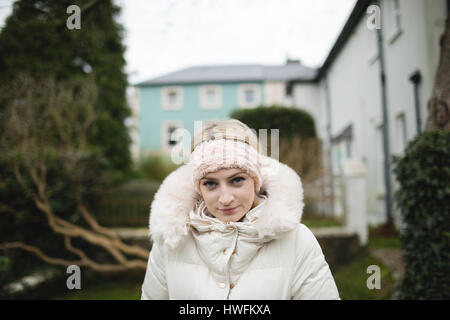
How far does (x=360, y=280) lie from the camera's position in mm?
4492

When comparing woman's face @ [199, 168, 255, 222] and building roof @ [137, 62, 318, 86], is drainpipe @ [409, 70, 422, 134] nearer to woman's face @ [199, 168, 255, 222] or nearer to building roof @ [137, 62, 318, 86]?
woman's face @ [199, 168, 255, 222]

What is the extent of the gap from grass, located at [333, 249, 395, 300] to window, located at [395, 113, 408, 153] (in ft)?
11.4

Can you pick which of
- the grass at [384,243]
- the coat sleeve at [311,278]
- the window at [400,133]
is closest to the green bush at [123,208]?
the grass at [384,243]

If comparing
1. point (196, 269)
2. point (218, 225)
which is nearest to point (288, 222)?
point (218, 225)

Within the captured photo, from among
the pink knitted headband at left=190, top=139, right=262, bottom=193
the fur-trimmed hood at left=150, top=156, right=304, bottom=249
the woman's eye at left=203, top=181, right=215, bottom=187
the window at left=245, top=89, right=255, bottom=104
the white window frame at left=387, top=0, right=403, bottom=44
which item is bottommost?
the fur-trimmed hood at left=150, top=156, right=304, bottom=249

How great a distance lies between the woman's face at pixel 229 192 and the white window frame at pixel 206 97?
75.2 ft

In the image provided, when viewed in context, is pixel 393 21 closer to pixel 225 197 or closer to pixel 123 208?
pixel 123 208

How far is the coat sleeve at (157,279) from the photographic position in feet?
5.57

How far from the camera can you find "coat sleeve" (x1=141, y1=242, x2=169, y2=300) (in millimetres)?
1698

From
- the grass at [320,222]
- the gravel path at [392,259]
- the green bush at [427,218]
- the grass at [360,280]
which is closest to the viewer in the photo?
the green bush at [427,218]

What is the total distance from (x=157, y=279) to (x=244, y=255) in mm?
495

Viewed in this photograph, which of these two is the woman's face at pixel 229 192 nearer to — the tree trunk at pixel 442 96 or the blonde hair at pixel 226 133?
the blonde hair at pixel 226 133

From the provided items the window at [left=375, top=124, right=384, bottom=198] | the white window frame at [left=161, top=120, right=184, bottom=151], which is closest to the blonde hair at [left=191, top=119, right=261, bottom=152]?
the window at [left=375, top=124, right=384, bottom=198]
